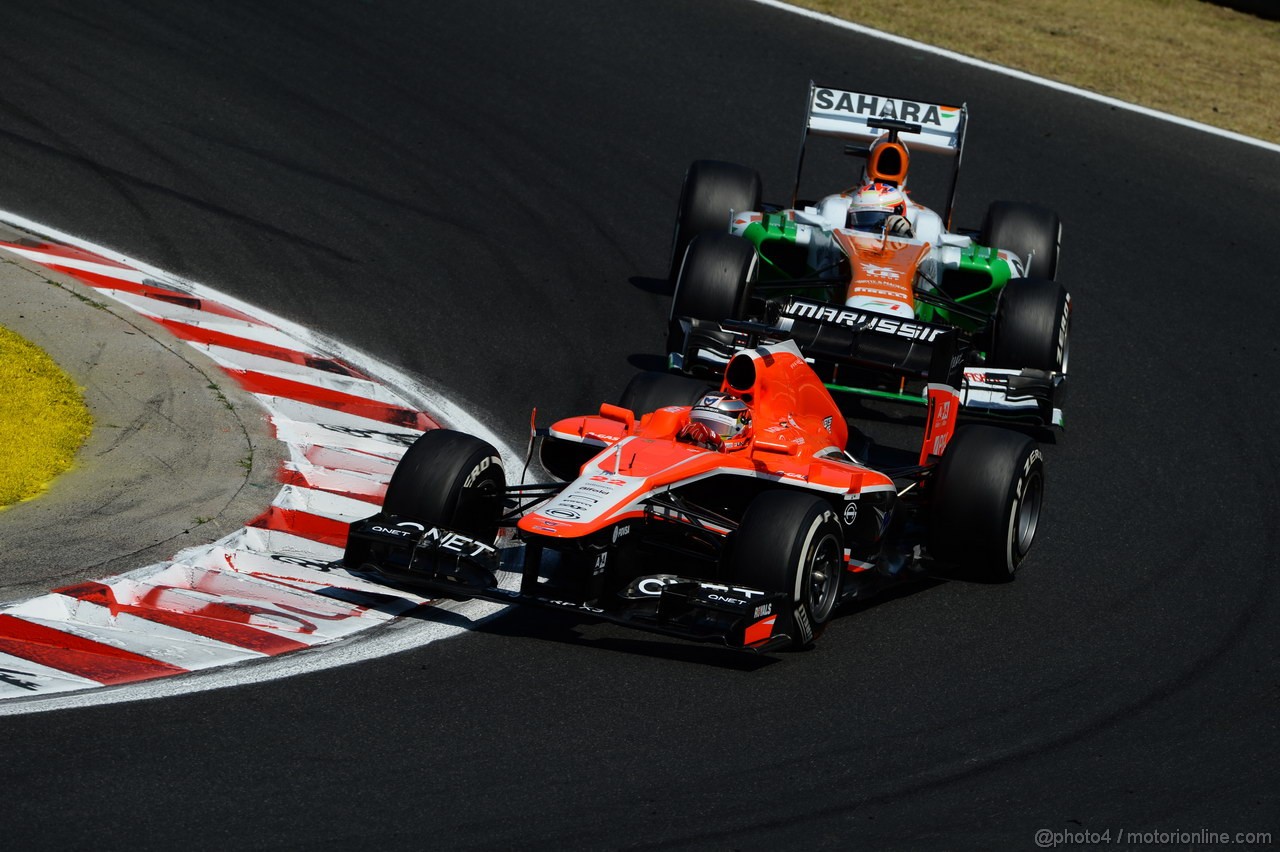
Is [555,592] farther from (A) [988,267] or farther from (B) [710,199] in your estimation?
(B) [710,199]

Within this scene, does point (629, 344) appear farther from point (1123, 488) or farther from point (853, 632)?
point (853, 632)

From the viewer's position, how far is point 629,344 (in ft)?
41.1

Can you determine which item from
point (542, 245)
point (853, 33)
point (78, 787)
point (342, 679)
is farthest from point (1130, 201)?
point (78, 787)

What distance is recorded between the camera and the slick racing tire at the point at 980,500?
8812 mm

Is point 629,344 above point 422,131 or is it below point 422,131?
below

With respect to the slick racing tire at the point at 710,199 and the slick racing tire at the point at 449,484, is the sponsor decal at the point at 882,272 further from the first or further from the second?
the slick racing tire at the point at 449,484

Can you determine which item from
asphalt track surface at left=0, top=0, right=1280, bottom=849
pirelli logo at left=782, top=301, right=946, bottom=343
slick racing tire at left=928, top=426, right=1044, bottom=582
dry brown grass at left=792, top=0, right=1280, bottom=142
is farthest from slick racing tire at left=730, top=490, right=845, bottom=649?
dry brown grass at left=792, top=0, right=1280, bottom=142

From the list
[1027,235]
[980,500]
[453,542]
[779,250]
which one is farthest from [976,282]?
[453,542]

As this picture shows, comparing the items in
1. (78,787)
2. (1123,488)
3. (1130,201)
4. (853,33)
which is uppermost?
(853,33)

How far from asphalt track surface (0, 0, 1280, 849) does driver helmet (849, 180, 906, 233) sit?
1.69 m

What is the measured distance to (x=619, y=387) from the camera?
11.8 meters

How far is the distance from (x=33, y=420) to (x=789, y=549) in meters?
4.39

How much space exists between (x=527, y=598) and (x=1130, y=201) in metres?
10.4

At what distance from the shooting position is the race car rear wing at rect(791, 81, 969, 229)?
528 inches
